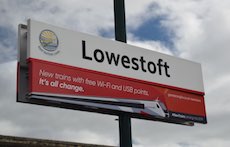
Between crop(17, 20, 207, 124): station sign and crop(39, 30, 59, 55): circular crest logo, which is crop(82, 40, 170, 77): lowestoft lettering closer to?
crop(17, 20, 207, 124): station sign

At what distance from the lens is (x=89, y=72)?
15414 millimetres

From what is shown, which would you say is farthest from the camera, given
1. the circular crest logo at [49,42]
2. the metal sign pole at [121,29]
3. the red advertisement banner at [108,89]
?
the metal sign pole at [121,29]

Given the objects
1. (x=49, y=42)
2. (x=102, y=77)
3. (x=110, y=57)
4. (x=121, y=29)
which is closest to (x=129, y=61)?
(x=110, y=57)

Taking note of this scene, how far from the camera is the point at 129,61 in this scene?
1675cm

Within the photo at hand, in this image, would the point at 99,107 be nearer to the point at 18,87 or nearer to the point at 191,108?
the point at 18,87

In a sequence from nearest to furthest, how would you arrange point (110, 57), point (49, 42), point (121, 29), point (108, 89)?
point (49, 42)
point (108, 89)
point (110, 57)
point (121, 29)

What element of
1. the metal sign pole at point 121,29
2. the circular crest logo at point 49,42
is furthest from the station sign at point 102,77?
the metal sign pole at point 121,29

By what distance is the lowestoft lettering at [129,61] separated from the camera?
15832mm

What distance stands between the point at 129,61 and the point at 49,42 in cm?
305

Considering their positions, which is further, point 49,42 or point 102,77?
point 102,77

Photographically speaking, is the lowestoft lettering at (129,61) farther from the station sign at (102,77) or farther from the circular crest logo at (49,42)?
the circular crest logo at (49,42)

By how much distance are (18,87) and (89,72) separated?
232 cm

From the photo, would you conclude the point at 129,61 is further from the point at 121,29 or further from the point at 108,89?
the point at 108,89

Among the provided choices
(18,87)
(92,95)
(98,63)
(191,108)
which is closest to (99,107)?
(92,95)
